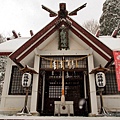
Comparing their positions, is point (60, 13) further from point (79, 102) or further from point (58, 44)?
point (79, 102)

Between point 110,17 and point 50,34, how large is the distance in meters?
15.7

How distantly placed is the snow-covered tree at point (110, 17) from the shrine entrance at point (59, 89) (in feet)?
44.8

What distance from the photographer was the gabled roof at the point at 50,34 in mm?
7792

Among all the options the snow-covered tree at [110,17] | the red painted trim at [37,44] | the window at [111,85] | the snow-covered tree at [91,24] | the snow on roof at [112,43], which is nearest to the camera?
the red painted trim at [37,44]

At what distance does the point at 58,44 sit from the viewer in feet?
29.2

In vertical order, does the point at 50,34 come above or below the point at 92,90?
above

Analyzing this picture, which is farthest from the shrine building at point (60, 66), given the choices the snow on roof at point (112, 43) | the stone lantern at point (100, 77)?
the snow on roof at point (112, 43)

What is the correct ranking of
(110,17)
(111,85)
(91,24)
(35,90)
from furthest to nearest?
(91,24)
(110,17)
(111,85)
(35,90)

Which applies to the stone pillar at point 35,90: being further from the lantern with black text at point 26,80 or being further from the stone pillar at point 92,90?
the stone pillar at point 92,90

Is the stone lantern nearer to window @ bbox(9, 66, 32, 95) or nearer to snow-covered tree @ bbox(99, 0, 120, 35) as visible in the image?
window @ bbox(9, 66, 32, 95)

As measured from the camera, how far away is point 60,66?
821cm

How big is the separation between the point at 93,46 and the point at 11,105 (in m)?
5.91

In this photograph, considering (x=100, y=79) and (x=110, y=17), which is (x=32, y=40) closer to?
(x=100, y=79)

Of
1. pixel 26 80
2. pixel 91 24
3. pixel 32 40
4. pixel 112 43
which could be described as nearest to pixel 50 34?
pixel 32 40
